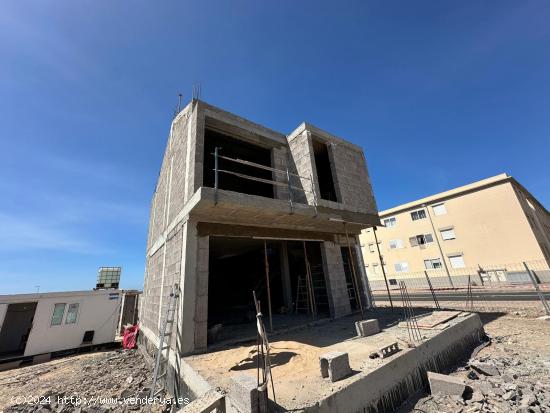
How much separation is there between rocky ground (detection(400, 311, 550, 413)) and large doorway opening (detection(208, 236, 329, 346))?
5.04 metres

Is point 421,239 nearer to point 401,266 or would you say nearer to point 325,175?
point 401,266

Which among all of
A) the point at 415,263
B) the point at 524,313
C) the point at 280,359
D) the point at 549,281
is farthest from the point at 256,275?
the point at 549,281

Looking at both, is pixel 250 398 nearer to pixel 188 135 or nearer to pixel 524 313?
pixel 188 135

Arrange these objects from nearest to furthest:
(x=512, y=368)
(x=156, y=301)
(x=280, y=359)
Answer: (x=280, y=359)
(x=512, y=368)
(x=156, y=301)

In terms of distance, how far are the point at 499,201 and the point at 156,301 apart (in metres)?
31.5

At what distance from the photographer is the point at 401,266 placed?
103ft

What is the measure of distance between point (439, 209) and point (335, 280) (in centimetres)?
2547

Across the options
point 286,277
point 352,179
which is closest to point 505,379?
point 352,179

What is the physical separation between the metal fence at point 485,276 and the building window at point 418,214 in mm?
6638

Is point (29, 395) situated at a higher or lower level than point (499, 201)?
lower

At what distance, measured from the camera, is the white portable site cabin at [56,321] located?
510 inches

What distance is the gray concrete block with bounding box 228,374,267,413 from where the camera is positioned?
3018 millimetres

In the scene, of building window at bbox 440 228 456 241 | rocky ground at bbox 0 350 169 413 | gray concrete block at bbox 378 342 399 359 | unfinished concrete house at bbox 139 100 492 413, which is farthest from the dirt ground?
building window at bbox 440 228 456 241

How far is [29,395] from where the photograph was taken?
7375 millimetres
